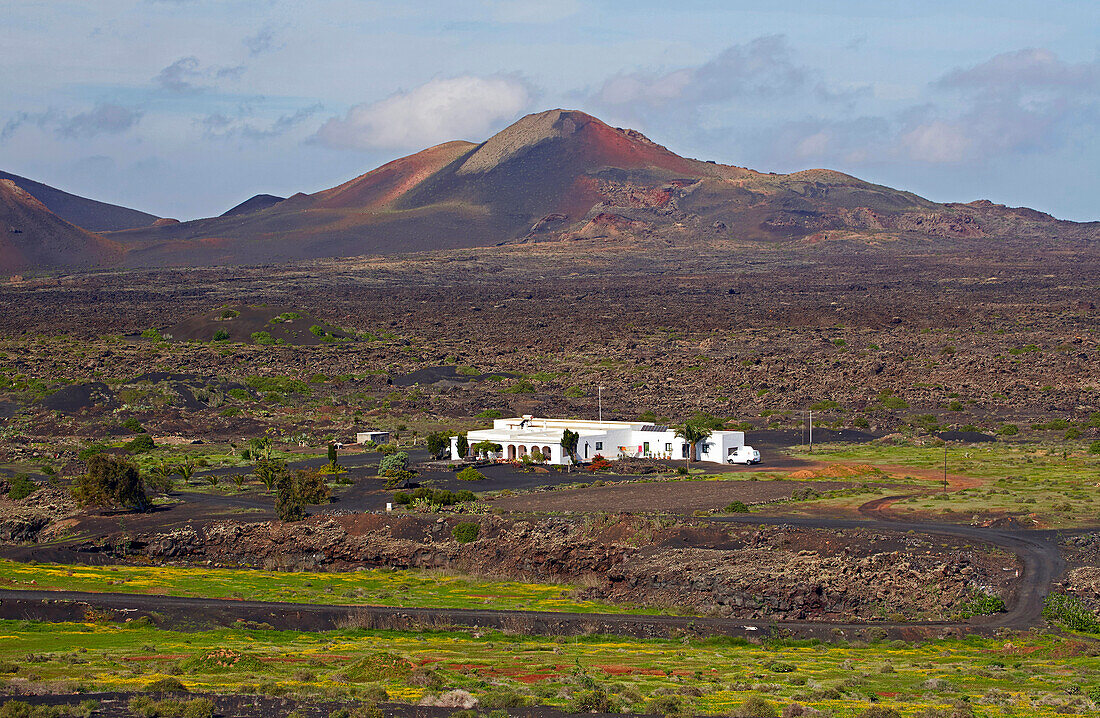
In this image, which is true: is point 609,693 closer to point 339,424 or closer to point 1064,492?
point 1064,492

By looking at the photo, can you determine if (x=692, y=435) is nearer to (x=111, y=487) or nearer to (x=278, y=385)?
(x=111, y=487)

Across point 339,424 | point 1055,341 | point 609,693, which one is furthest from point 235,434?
point 1055,341

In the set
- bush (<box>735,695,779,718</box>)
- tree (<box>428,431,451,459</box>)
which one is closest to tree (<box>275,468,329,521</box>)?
tree (<box>428,431,451,459</box>)

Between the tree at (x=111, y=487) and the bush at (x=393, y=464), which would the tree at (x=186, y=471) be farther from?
the bush at (x=393, y=464)

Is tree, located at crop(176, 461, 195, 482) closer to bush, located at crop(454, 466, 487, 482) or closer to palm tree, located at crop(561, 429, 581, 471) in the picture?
bush, located at crop(454, 466, 487, 482)

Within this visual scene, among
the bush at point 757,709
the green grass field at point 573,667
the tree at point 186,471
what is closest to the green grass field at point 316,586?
the green grass field at point 573,667
